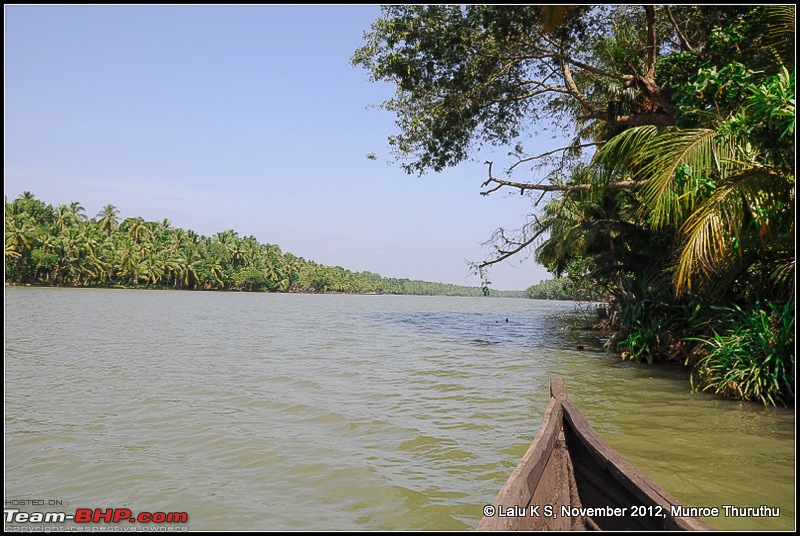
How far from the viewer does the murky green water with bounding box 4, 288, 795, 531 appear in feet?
14.1

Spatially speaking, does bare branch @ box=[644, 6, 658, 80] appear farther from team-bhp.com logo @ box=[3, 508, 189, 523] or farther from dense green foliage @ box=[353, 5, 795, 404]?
team-bhp.com logo @ box=[3, 508, 189, 523]

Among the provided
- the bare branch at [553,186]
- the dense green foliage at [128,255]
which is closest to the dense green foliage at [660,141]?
the bare branch at [553,186]

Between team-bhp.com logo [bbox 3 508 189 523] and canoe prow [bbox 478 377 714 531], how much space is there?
2741mm

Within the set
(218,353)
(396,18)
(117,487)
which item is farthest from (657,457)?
(396,18)

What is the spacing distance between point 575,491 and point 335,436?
11.1 ft

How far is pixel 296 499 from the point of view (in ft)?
14.2

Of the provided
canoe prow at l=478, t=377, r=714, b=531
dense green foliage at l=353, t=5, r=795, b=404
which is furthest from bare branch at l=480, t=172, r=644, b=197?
canoe prow at l=478, t=377, r=714, b=531

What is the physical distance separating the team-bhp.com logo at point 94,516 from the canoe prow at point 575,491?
8.99 feet

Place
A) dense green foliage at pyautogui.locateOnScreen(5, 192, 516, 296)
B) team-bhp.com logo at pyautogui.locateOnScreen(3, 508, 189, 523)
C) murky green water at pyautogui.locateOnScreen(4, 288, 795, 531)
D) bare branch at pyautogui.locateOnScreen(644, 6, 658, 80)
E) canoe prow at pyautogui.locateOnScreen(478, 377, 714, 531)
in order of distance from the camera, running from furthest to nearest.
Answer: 1. dense green foliage at pyautogui.locateOnScreen(5, 192, 516, 296)
2. bare branch at pyautogui.locateOnScreen(644, 6, 658, 80)
3. murky green water at pyautogui.locateOnScreen(4, 288, 795, 531)
4. team-bhp.com logo at pyautogui.locateOnScreen(3, 508, 189, 523)
5. canoe prow at pyautogui.locateOnScreen(478, 377, 714, 531)

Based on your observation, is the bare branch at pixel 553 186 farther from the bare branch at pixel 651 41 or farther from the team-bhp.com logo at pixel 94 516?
the team-bhp.com logo at pixel 94 516

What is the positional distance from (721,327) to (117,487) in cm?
970

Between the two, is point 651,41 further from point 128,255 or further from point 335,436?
point 128,255

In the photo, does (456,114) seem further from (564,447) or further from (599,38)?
(564,447)

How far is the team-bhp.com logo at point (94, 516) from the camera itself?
3945 millimetres
